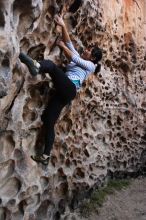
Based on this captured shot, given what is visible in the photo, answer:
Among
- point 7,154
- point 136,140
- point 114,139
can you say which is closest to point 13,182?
point 7,154

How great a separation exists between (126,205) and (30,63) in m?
3.20

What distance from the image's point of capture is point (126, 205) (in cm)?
705

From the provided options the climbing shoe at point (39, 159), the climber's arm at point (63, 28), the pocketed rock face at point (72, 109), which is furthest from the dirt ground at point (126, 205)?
the climber's arm at point (63, 28)

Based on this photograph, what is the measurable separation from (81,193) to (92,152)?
612 millimetres

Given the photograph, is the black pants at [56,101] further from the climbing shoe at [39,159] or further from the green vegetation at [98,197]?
the green vegetation at [98,197]

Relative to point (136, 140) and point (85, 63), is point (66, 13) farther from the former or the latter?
point (136, 140)

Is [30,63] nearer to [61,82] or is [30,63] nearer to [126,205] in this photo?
[61,82]

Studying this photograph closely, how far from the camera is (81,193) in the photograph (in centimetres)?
667

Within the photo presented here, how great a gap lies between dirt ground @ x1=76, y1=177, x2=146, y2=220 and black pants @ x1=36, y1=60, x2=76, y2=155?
1614mm

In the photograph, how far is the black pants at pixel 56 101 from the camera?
5113 mm

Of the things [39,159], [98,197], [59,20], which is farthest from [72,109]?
[98,197]

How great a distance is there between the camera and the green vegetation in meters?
6.63

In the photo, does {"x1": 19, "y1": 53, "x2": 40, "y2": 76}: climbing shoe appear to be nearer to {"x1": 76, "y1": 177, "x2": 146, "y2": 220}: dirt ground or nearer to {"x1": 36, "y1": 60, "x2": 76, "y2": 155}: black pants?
{"x1": 36, "y1": 60, "x2": 76, "y2": 155}: black pants

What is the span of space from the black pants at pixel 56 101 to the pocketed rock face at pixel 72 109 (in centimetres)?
10
